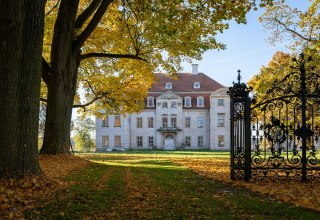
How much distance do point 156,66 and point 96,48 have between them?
149 inches

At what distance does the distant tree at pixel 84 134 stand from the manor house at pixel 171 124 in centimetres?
639

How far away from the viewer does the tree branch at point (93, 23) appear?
48.1 ft

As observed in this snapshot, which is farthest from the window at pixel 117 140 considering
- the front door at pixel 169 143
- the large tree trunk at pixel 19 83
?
the large tree trunk at pixel 19 83

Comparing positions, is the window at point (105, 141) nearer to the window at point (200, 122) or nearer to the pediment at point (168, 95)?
the pediment at point (168, 95)

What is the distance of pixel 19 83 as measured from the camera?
290 inches

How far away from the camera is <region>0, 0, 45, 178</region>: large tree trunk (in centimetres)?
713

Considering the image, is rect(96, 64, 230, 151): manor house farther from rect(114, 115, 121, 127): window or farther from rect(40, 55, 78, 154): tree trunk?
rect(40, 55, 78, 154): tree trunk

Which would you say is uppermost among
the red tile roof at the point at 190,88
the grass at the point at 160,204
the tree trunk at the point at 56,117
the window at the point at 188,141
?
the red tile roof at the point at 190,88

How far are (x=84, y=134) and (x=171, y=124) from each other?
15.9 meters

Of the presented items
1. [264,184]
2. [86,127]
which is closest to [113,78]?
[264,184]

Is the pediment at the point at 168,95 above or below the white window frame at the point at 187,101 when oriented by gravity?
above

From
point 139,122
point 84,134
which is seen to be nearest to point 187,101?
point 139,122

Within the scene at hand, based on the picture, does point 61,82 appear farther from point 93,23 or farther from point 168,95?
point 168,95

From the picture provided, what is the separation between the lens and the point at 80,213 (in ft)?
17.0
